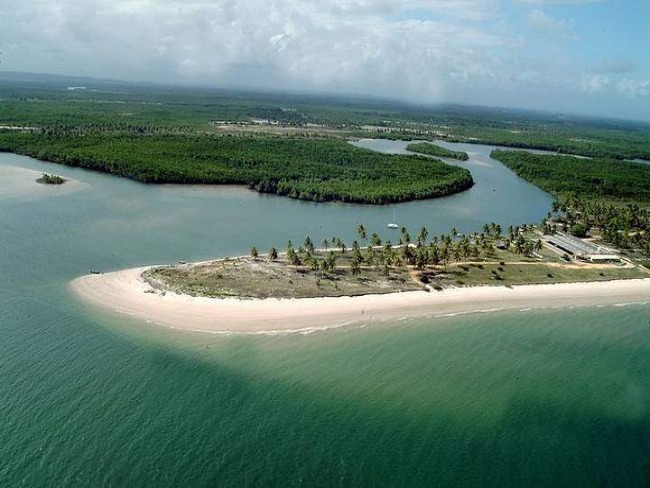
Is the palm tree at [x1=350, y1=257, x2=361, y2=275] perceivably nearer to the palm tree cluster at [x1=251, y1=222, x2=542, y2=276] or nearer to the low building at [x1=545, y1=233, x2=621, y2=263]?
the palm tree cluster at [x1=251, y1=222, x2=542, y2=276]

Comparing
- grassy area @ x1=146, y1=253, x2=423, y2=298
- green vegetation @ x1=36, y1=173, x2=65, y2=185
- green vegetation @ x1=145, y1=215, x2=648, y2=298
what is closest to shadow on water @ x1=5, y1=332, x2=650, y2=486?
grassy area @ x1=146, y1=253, x2=423, y2=298

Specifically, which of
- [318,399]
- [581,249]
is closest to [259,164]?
[581,249]

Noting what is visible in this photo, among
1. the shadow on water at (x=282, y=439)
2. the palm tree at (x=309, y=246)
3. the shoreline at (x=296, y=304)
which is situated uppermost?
the palm tree at (x=309, y=246)

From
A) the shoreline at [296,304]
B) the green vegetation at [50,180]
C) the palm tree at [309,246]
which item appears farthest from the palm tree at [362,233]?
the green vegetation at [50,180]

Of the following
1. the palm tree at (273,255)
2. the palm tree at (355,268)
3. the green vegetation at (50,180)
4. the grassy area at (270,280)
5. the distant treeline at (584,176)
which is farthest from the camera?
the distant treeline at (584,176)

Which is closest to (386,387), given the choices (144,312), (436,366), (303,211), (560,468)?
(436,366)

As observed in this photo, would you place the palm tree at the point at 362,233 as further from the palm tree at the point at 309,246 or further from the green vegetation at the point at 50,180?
the green vegetation at the point at 50,180
